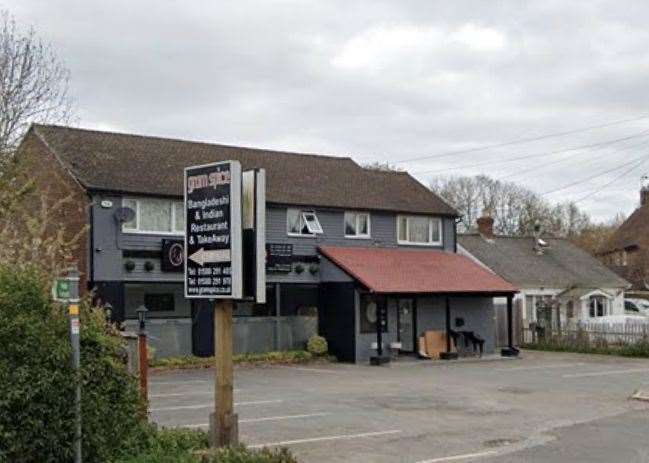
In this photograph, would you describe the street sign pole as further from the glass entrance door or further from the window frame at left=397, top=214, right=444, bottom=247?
the window frame at left=397, top=214, right=444, bottom=247

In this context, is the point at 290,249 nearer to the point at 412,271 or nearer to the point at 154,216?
the point at 412,271

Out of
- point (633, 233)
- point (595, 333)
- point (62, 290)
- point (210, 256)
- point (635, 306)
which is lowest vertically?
point (595, 333)

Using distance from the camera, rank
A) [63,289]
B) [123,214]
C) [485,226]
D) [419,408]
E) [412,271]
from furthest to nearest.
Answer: [485,226] → [412,271] → [123,214] → [419,408] → [63,289]

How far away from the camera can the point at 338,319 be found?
31797 millimetres

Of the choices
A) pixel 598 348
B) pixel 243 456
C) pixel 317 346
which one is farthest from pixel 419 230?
pixel 243 456

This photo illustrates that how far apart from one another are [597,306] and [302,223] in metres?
19.1

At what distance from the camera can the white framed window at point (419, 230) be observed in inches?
1411

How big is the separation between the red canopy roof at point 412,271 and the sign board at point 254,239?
1991 centimetres

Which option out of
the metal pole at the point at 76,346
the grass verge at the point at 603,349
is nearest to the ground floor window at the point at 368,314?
the grass verge at the point at 603,349

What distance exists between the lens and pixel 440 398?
19.9m

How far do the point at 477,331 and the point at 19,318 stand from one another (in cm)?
2764

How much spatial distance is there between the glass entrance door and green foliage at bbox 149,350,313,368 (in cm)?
412

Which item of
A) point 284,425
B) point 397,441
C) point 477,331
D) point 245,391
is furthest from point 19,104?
point 477,331

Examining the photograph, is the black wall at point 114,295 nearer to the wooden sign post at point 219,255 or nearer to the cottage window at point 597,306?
the wooden sign post at point 219,255
